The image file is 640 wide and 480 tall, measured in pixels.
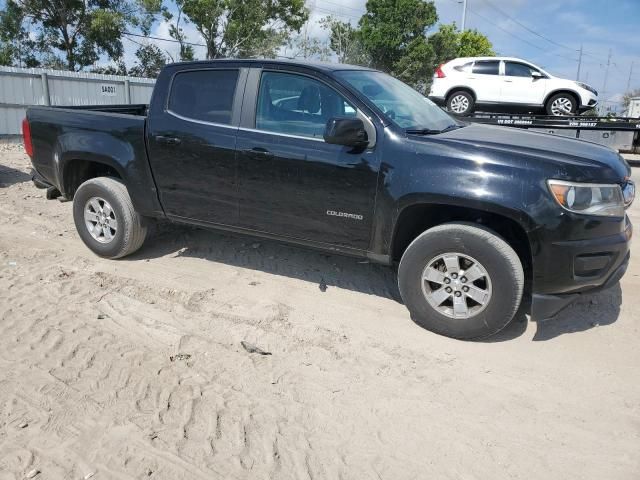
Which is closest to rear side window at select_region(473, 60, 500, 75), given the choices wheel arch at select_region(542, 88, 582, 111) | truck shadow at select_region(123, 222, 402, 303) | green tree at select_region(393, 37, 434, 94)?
wheel arch at select_region(542, 88, 582, 111)

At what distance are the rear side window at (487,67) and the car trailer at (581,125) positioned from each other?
1.30m

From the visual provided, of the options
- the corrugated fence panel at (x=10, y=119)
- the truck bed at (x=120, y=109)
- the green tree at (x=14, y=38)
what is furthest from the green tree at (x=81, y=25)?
the truck bed at (x=120, y=109)

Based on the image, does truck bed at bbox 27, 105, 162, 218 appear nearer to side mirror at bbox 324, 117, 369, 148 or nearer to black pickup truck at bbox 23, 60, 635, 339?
black pickup truck at bbox 23, 60, 635, 339

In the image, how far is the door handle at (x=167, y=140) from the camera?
4.55 m

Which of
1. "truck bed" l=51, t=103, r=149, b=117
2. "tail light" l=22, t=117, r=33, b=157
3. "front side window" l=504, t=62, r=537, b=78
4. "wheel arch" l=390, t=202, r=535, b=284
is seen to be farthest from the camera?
"front side window" l=504, t=62, r=537, b=78

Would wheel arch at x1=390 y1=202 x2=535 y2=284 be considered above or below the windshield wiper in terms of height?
below

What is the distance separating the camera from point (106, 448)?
2615 millimetres

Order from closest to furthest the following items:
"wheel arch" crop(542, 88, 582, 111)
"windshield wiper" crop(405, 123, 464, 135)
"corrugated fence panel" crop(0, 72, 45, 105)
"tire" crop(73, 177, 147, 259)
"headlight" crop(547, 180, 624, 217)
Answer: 1. "headlight" crop(547, 180, 624, 217)
2. "windshield wiper" crop(405, 123, 464, 135)
3. "tire" crop(73, 177, 147, 259)
4. "wheel arch" crop(542, 88, 582, 111)
5. "corrugated fence panel" crop(0, 72, 45, 105)

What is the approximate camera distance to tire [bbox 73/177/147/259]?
16.6 feet

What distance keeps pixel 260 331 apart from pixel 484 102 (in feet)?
34.9

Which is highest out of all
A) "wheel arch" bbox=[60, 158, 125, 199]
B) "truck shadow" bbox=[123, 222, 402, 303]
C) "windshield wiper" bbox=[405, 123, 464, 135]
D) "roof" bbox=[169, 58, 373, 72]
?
"roof" bbox=[169, 58, 373, 72]

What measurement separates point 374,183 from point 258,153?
3.21 ft

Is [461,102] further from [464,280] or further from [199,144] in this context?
[464,280]

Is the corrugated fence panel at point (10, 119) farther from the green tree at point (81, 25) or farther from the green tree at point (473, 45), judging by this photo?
the green tree at point (473, 45)
